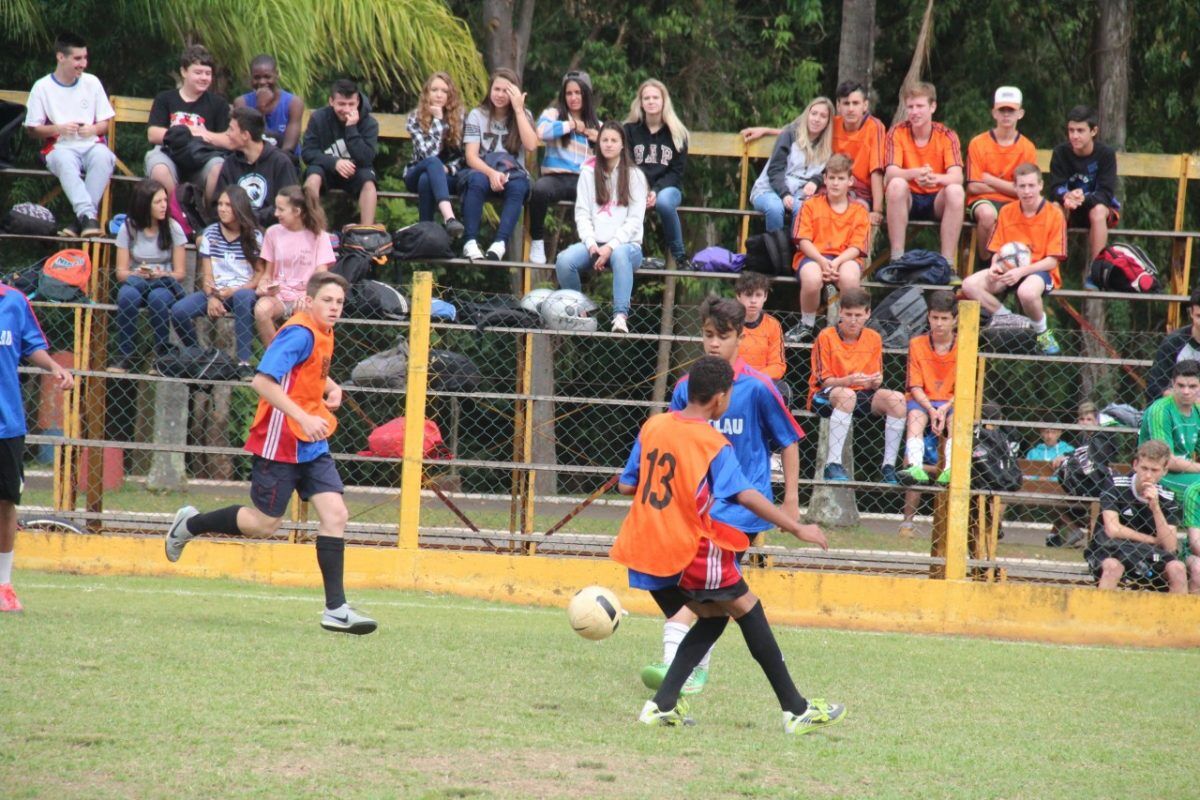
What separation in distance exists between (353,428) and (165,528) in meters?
5.67

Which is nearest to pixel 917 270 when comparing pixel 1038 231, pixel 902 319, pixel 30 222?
pixel 902 319

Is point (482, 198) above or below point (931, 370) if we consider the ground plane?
above

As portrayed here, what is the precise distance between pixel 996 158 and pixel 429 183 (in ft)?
16.2

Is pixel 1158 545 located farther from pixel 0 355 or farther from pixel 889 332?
pixel 0 355

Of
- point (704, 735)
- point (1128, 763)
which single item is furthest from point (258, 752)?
point (1128, 763)

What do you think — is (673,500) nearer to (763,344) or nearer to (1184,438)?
(763,344)

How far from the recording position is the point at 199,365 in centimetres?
1055

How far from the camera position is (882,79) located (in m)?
20.6

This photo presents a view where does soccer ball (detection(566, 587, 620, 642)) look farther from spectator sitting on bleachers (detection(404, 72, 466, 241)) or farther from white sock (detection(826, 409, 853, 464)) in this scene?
spectator sitting on bleachers (detection(404, 72, 466, 241))

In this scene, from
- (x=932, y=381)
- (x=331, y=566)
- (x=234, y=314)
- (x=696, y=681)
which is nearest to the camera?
(x=696, y=681)

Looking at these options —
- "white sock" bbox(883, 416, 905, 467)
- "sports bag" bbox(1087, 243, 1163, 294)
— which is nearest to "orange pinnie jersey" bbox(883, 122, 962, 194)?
"sports bag" bbox(1087, 243, 1163, 294)

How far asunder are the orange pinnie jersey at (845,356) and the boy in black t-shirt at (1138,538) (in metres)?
1.85

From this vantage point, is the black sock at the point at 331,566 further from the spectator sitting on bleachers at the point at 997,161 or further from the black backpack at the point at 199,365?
the spectator sitting on bleachers at the point at 997,161

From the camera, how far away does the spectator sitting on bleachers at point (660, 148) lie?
11.9m
